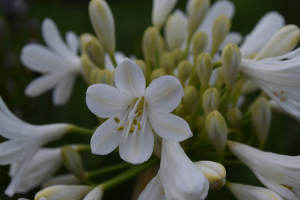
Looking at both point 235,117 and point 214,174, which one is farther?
point 235,117

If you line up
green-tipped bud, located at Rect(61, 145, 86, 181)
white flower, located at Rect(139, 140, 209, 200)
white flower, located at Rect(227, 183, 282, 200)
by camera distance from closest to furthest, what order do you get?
1. white flower, located at Rect(139, 140, 209, 200)
2. white flower, located at Rect(227, 183, 282, 200)
3. green-tipped bud, located at Rect(61, 145, 86, 181)

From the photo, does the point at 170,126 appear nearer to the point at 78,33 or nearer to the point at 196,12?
the point at 196,12

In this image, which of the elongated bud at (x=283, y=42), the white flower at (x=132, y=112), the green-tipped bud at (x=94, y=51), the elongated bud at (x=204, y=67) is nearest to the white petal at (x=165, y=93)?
the white flower at (x=132, y=112)

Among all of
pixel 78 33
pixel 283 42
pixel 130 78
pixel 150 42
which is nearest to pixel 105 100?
pixel 130 78

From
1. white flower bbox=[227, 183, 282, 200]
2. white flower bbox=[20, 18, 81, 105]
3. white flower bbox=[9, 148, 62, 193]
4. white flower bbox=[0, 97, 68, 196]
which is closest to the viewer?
white flower bbox=[227, 183, 282, 200]

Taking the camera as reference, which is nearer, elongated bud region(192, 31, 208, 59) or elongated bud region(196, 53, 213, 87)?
elongated bud region(196, 53, 213, 87)

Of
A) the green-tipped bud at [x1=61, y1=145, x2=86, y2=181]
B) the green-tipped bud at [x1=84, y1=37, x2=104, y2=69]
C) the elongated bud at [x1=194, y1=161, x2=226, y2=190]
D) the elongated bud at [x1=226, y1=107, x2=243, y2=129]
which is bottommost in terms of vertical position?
the green-tipped bud at [x1=61, y1=145, x2=86, y2=181]

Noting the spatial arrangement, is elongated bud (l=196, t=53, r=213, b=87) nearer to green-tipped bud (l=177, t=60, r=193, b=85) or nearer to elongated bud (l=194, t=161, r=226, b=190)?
green-tipped bud (l=177, t=60, r=193, b=85)

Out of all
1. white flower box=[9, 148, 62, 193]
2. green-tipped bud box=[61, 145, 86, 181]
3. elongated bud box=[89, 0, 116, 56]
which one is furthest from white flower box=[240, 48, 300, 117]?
white flower box=[9, 148, 62, 193]
